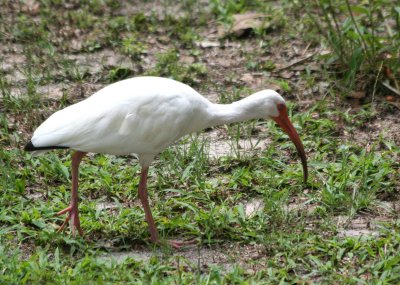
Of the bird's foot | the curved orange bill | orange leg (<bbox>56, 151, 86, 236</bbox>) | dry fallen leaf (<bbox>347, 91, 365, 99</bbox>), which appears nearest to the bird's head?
the curved orange bill

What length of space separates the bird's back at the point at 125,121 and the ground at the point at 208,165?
A: 0.67m

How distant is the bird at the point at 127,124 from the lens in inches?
227

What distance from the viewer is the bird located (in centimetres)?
577

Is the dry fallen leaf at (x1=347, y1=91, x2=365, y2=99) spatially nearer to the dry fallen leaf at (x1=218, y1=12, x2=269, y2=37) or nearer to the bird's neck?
the dry fallen leaf at (x1=218, y1=12, x2=269, y2=37)

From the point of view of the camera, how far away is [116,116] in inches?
229

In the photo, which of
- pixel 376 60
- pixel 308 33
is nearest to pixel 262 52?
pixel 308 33

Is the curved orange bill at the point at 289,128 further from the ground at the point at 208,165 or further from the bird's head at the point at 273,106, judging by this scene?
the ground at the point at 208,165

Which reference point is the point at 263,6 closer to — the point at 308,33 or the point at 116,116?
the point at 308,33

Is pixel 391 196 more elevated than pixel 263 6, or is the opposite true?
pixel 263 6

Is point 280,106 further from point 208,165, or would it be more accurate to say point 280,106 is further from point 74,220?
point 74,220

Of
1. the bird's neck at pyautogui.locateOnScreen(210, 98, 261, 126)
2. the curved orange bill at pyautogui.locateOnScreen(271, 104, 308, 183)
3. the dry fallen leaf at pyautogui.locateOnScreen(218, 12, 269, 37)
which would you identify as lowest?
the curved orange bill at pyautogui.locateOnScreen(271, 104, 308, 183)

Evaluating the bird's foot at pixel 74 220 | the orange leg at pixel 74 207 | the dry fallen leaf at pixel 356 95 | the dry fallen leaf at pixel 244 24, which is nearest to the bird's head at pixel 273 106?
the orange leg at pixel 74 207

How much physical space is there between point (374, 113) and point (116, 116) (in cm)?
307

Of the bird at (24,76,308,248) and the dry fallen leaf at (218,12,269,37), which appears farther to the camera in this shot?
the dry fallen leaf at (218,12,269,37)
